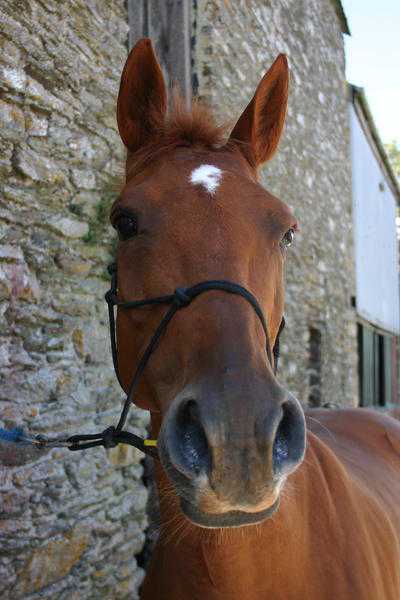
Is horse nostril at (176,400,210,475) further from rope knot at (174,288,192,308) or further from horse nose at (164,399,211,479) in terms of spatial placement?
rope knot at (174,288,192,308)

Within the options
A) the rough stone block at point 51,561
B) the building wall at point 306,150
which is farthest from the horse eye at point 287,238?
the building wall at point 306,150

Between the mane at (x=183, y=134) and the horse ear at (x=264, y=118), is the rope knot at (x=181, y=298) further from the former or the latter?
the horse ear at (x=264, y=118)

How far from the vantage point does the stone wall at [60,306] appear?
2912 mm

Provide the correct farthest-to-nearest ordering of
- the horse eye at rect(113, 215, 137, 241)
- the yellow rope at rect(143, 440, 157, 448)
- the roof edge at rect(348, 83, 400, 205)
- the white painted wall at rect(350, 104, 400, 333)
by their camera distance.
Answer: the white painted wall at rect(350, 104, 400, 333), the roof edge at rect(348, 83, 400, 205), the horse eye at rect(113, 215, 137, 241), the yellow rope at rect(143, 440, 157, 448)

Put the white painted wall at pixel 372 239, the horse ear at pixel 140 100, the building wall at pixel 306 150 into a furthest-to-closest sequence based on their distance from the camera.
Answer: the white painted wall at pixel 372 239 → the building wall at pixel 306 150 → the horse ear at pixel 140 100

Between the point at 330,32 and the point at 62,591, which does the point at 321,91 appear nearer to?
the point at 330,32

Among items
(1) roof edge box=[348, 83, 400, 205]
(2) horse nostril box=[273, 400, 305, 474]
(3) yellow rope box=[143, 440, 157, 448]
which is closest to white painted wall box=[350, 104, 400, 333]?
(1) roof edge box=[348, 83, 400, 205]

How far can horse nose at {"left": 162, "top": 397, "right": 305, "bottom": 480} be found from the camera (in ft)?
3.78

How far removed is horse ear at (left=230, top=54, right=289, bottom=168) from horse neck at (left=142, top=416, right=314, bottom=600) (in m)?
1.11

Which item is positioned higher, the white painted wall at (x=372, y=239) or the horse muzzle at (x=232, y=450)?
the white painted wall at (x=372, y=239)

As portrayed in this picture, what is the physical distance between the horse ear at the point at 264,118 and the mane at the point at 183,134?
0.39 ft

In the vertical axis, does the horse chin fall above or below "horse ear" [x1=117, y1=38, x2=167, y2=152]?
below

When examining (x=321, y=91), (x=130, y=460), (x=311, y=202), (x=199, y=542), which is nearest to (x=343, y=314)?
(x=311, y=202)

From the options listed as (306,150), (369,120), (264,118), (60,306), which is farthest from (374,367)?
(264,118)
